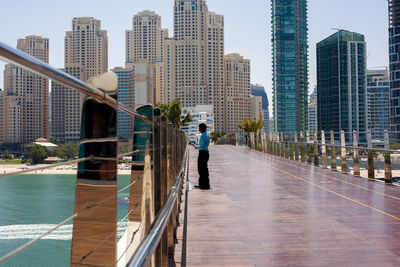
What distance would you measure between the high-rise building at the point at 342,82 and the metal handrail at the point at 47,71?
146 m

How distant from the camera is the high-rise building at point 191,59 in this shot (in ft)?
568

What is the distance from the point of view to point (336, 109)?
146m

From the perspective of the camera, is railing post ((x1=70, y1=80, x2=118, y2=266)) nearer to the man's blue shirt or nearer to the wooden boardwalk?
the wooden boardwalk

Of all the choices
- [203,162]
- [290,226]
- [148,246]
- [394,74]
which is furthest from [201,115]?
[148,246]

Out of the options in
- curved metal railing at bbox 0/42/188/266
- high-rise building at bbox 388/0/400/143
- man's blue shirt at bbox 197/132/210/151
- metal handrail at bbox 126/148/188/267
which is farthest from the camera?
high-rise building at bbox 388/0/400/143

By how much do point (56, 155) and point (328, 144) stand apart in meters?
14.7

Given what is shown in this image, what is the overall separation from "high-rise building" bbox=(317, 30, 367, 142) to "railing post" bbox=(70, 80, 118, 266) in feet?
479

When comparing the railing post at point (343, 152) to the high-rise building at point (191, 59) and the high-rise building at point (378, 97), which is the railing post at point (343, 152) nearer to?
the high-rise building at point (378, 97)

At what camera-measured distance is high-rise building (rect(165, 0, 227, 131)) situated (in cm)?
17312

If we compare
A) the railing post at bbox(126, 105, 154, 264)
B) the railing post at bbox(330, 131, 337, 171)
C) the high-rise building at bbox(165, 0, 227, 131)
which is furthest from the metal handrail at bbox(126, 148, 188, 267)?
the high-rise building at bbox(165, 0, 227, 131)

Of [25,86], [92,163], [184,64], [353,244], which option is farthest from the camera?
[184,64]

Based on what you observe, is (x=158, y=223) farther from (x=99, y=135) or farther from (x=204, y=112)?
(x=204, y=112)

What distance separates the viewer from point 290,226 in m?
5.88

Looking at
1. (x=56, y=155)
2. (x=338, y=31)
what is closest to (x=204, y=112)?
(x=338, y=31)
